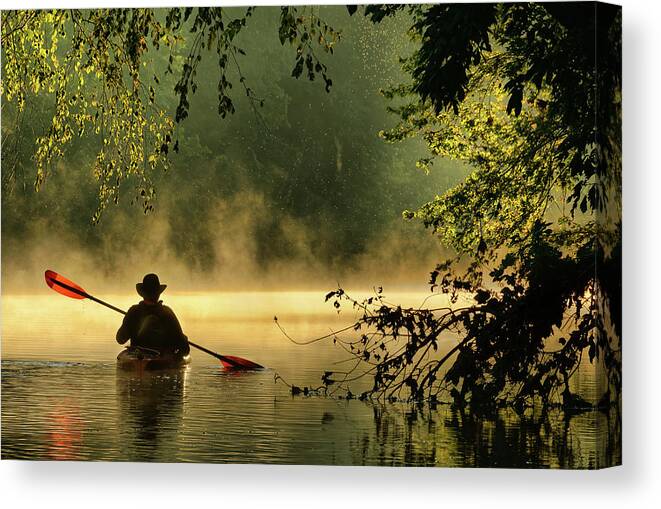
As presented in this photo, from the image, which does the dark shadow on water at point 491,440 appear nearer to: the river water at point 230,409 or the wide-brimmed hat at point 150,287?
the river water at point 230,409

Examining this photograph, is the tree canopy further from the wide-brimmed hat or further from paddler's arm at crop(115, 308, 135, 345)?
paddler's arm at crop(115, 308, 135, 345)

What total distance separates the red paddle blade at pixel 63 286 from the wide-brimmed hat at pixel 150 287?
0.31m

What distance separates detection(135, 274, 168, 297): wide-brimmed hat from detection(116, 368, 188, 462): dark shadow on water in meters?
0.41

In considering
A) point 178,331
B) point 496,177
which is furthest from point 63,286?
point 496,177

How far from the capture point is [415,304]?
8.07 m

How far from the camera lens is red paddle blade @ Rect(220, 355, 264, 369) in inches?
322

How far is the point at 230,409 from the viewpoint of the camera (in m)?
8.15

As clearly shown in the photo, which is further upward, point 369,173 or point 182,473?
point 369,173

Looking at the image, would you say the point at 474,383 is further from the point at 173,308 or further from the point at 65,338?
the point at 65,338

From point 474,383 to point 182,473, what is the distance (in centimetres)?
160

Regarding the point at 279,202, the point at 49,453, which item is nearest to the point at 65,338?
the point at 49,453

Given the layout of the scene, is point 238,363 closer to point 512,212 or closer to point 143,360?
point 143,360

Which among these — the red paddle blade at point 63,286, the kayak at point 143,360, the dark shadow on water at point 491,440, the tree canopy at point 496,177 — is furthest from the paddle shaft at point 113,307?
the dark shadow on water at point 491,440

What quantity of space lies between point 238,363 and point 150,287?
616 mm
